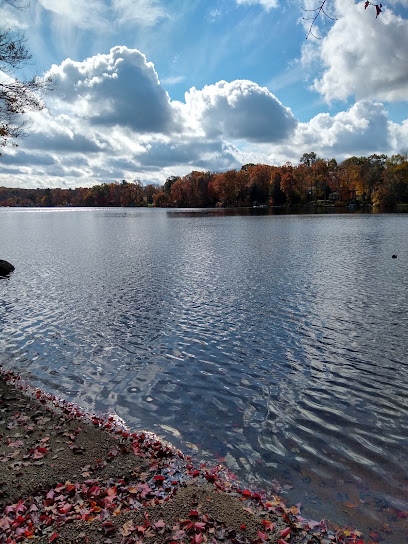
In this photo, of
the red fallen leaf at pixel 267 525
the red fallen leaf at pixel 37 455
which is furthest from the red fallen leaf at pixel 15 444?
the red fallen leaf at pixel 267 525

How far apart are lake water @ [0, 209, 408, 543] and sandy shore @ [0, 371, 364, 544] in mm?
698

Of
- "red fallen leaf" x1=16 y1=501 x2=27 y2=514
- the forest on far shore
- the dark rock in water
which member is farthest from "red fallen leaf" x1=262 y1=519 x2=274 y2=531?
the forest on far shore

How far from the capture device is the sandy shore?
17.4 feet

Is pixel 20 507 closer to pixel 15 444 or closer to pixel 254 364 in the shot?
pixel 15 444

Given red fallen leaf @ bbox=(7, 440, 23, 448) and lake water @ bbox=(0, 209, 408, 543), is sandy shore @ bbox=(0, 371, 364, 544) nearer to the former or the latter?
red fallen leaf @ bbox=(7, 440, 23, 448)

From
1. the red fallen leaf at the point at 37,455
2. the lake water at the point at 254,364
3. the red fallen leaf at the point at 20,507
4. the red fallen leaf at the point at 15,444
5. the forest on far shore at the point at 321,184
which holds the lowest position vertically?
the lake water at the point at 254,364

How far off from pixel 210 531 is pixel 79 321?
46.7ft

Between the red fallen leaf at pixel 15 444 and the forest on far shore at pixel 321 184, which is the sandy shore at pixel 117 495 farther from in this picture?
the forest on far shore at pixel 321 184

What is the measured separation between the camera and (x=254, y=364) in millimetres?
12719

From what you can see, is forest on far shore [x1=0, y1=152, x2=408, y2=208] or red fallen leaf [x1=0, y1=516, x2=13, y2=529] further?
forest on far shore [x1=0, y1=152, x2=408, y2=208]

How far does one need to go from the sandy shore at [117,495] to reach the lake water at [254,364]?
70 cm

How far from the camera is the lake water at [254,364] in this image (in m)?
7.66

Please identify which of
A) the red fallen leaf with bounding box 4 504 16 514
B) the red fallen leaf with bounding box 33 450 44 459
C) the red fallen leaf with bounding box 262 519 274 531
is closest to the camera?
the red fallen leaf with bounding box 262 519 274 531

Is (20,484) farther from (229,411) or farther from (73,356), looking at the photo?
(73,356)
